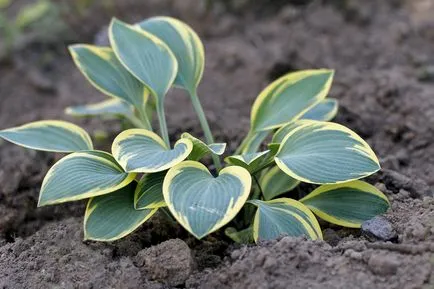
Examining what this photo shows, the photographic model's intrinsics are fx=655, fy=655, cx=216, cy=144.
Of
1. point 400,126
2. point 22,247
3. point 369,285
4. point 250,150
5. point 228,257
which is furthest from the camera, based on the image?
point 400,126

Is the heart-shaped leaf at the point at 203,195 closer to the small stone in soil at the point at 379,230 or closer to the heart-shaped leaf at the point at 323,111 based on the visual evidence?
the small stone in soil at the point at 379,230

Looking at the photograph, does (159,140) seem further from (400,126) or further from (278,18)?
(278,18)

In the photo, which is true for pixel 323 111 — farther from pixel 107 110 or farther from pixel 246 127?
pixel 107 110

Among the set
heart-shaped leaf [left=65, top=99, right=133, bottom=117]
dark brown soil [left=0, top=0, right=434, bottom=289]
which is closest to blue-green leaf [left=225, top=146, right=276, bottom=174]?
dark brown soil [left=0, top=0, right=434, bottom=289]

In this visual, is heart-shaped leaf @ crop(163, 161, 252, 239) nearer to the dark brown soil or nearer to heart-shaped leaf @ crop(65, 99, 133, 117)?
the dark brown soil

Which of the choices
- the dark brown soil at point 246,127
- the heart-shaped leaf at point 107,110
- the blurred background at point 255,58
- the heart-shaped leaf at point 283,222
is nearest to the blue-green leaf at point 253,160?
the heart-shaped leaf at point 283,222

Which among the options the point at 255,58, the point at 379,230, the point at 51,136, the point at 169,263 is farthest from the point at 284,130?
the point at 255,58

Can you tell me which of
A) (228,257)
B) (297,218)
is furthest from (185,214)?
(297,218)
